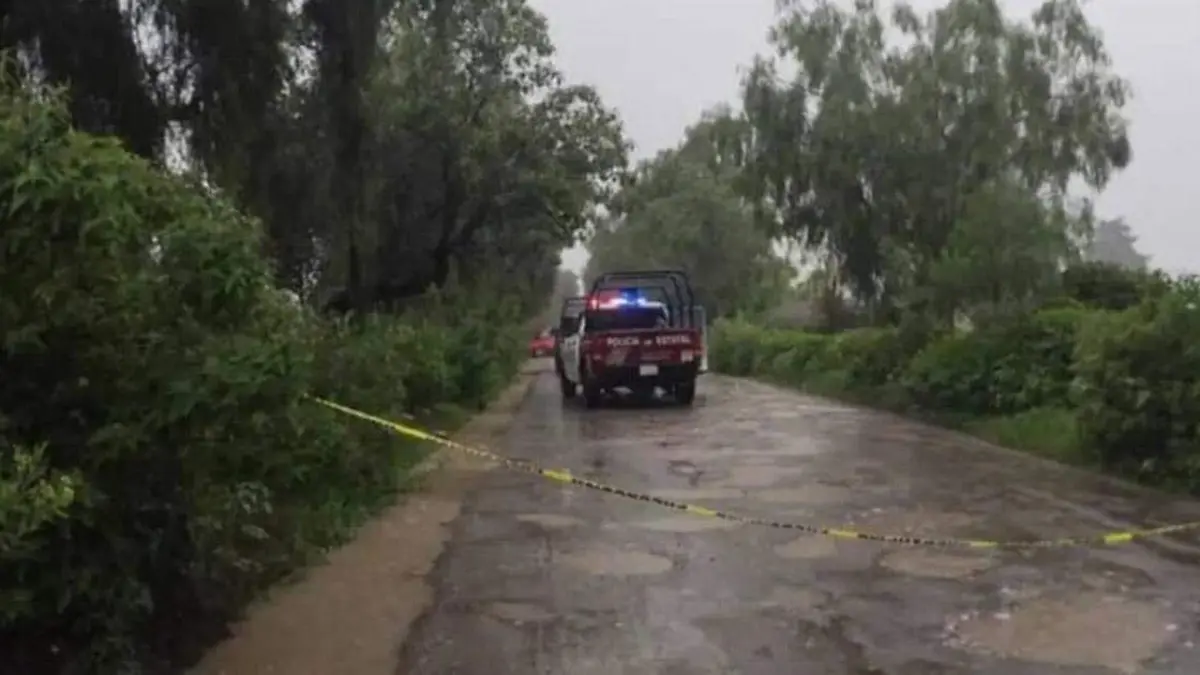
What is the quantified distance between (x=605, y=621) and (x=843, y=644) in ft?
4.48

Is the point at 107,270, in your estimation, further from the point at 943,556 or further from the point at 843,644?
the point at 943,556

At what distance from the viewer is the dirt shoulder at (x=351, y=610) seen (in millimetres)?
7094

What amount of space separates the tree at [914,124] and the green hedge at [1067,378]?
4819 mm

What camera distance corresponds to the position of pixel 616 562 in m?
9.90

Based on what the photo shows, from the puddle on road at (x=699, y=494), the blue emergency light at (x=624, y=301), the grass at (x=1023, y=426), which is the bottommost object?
the puddle on road at (x=699, y=494)

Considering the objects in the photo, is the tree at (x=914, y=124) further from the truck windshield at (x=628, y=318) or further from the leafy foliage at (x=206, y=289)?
the leafy foliage at (x=206, y=289)

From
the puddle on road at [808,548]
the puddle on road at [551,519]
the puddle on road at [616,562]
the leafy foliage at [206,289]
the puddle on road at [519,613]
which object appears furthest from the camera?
the puddle on road at [551,519]

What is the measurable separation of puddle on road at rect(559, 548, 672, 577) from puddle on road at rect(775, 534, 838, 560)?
0.88m

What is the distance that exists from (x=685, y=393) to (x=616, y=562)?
1746 cm

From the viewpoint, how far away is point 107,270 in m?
5.84

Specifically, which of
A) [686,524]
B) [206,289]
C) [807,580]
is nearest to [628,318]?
[686,524]

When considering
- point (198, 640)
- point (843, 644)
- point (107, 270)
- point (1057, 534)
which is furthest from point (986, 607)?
point (107, 270)

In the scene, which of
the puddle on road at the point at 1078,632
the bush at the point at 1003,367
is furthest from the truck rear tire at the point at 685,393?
the puddle on road at the point at 1078,632

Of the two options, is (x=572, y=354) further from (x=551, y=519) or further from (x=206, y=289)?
(x=206, y=289)
